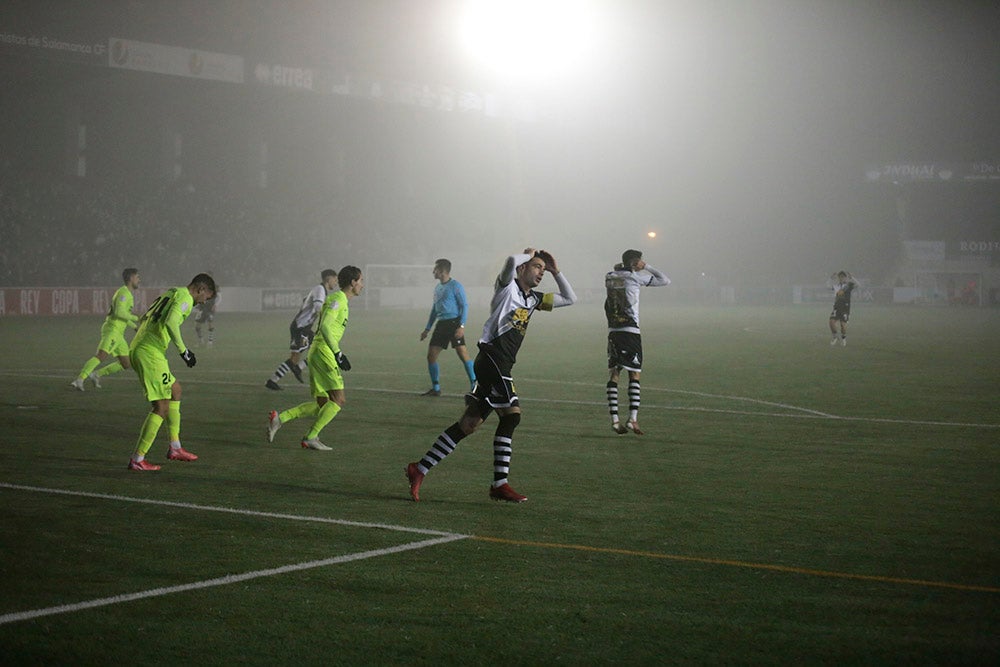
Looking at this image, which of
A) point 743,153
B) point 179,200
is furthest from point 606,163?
point 179,200

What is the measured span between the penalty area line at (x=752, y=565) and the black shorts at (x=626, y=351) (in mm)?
6690

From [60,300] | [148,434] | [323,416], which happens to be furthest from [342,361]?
[60,300]

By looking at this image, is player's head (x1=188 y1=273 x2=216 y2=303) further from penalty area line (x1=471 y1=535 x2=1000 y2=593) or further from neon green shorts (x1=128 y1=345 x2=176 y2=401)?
penalty area line (x1=471 y1=535 x2=1000 y2=593)

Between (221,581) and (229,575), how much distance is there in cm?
15

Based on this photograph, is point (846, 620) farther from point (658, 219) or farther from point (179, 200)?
point (658, 219)

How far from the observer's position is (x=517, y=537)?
823 cm

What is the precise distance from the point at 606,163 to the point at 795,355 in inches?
2438

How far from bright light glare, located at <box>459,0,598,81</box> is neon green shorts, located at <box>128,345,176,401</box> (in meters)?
52.1

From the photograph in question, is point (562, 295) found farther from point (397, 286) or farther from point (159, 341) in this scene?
point (397, 286)

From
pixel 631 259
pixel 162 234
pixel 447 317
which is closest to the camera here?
pixel 631 259

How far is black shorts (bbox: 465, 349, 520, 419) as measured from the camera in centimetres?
968

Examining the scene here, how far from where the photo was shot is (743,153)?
93.4m

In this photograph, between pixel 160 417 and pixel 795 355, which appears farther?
pixel 795 355

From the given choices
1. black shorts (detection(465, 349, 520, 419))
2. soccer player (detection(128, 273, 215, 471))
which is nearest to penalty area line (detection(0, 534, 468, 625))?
black shorts (detection(465, 349, 520, 419))
